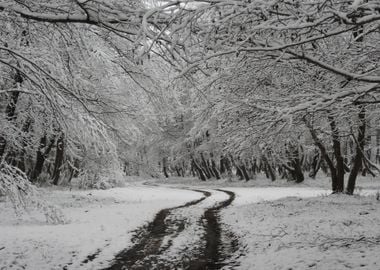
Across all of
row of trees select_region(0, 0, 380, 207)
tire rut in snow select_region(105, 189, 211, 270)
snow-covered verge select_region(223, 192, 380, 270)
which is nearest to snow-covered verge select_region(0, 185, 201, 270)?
tire rut in snow select_region(105, 189, 211, 270)

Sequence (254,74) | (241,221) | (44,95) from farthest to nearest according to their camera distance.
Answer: (241,221), (254,74), (44,95)

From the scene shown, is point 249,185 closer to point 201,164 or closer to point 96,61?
A: point 201,164

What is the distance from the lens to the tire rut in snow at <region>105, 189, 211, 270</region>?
7.97 meters

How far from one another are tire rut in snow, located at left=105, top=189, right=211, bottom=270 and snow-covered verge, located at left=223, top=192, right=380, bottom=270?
1.85 meters

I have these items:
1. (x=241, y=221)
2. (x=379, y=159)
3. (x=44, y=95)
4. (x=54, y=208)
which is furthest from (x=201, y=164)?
(x=44, y=95)

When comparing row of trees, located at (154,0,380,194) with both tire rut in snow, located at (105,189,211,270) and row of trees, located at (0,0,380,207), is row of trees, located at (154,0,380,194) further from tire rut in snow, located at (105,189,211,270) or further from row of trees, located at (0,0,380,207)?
tire rut in snow, located at (105,189,211,270)

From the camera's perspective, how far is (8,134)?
12078 mm

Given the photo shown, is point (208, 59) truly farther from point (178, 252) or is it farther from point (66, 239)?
point (66, 239)

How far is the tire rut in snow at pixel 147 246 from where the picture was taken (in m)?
7.97

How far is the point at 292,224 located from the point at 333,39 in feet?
17.7

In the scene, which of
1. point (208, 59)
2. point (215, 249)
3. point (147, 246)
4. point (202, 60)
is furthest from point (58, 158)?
point (202, 60)

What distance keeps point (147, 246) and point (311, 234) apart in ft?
12.9

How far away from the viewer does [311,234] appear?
9.40 metres

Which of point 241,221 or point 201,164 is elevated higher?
point 201,164
